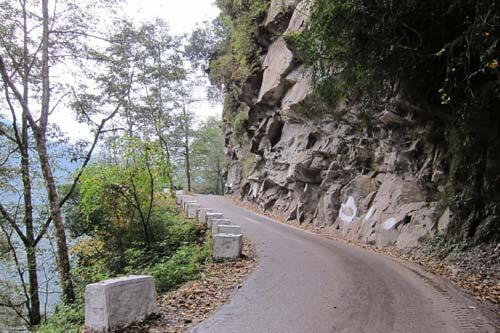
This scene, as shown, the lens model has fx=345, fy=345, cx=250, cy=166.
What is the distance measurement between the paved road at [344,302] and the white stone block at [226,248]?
67 cm

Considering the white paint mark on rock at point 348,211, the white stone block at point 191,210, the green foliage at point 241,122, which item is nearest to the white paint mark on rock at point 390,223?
the white paint mark on rock at point 348,211

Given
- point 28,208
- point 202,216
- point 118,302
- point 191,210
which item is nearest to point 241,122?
point 191,210

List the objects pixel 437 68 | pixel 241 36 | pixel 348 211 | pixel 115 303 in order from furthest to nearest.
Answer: pixel 241 36 < pixel 348 211 < pixel 437 68 < pixel 115 303

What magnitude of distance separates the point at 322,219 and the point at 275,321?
35.5 ft

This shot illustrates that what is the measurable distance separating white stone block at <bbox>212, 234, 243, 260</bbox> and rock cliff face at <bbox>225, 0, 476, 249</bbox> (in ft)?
16.0

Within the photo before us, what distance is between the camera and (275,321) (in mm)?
4676

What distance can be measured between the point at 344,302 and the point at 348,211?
8.43 metres

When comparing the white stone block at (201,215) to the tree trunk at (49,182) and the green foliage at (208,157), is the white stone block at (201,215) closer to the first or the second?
the tree trunk at (49,182)

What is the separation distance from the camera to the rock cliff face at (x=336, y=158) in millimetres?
10484

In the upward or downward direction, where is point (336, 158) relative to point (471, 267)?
upward

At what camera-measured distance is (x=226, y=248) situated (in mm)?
8477

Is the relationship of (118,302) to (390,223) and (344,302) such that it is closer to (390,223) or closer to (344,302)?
(344,302)

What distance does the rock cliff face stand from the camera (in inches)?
413

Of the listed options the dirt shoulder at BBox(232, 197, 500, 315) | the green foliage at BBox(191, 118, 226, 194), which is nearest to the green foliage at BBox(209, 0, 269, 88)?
the green foliage at BBox(191, 118, 226, 194)
